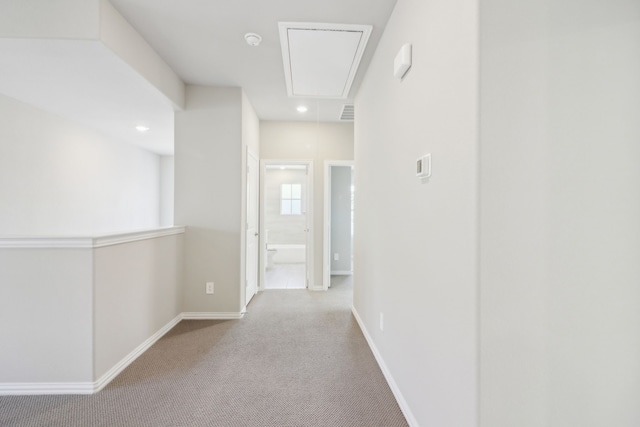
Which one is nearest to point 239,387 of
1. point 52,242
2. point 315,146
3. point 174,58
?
point 52,242

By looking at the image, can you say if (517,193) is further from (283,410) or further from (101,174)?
(101,174)

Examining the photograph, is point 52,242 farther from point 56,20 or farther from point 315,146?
point 315,146

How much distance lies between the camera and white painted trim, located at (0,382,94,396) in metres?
1.88

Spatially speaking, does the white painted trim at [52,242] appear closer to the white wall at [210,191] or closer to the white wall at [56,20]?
the white wall at [210,191]

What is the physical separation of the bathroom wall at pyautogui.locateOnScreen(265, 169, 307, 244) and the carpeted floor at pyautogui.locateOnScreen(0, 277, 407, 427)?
15.0 feet

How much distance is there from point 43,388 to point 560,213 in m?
3.04

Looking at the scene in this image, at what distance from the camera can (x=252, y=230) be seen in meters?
3.94

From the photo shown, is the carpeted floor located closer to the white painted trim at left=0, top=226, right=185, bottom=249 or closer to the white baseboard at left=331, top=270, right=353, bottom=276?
the white painted trim at left=0, top=226, right=185, bottom=249

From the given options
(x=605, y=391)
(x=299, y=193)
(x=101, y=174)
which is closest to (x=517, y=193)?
(x=605, y=391)

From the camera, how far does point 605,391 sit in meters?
1.08

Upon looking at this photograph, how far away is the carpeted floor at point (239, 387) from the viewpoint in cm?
169

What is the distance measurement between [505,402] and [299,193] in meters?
6.78

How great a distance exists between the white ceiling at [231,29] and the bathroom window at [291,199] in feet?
14.5

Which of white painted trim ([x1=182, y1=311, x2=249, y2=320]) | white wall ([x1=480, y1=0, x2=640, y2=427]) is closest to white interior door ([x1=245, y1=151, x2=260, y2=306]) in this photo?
white painted trim ([x1=182, y1=311, x2=249, y2=320])
